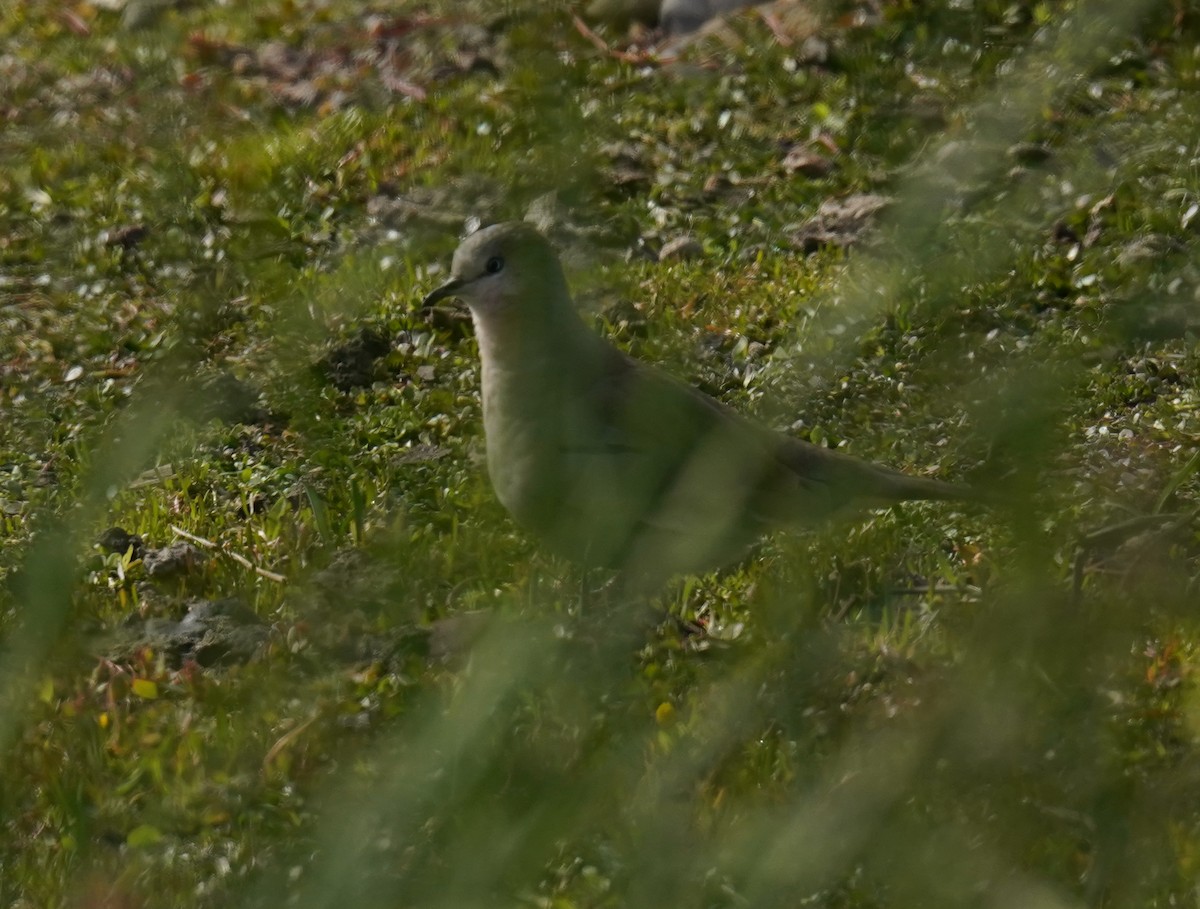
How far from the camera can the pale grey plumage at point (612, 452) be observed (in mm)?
2100

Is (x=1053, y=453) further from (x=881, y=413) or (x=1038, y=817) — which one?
(x=881, y=413)

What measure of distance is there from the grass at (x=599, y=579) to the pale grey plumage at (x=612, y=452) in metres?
0.11

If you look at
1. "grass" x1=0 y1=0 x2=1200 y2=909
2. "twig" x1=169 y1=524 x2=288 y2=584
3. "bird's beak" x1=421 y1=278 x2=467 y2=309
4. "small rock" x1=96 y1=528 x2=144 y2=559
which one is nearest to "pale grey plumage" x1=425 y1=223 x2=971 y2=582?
"bird's beak" x1=421 y1=278 x2=467 y2=309

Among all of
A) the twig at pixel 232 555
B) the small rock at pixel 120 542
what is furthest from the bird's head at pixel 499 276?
the small rock at pixel 120 542

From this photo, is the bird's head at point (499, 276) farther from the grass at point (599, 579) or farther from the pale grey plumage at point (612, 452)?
the grass at point (599, 579)

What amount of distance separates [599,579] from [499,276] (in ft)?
5.29

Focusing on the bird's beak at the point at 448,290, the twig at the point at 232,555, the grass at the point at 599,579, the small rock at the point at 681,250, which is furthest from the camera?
the small rock at the point at 681,250

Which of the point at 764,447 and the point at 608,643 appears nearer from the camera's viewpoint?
the point at 608,643

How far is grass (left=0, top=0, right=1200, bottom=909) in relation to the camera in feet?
5.09

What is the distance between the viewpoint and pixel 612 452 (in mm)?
2529

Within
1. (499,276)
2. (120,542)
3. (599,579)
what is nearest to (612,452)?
(599,579)

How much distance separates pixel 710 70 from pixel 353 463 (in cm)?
330

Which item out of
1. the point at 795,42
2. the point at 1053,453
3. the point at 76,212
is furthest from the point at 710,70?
the point at 1053,453

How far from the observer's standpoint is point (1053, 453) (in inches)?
55.0
